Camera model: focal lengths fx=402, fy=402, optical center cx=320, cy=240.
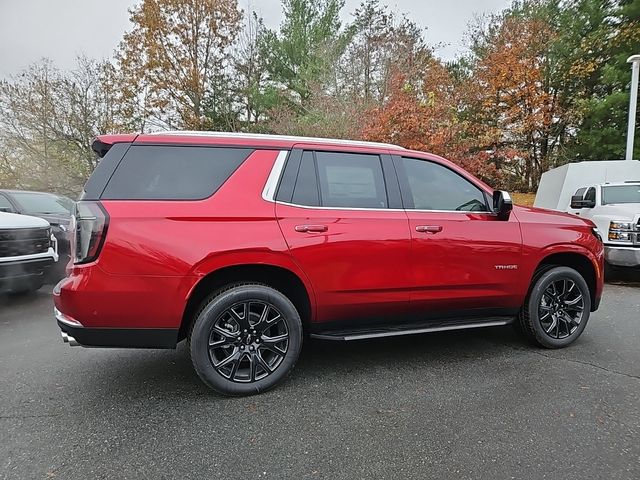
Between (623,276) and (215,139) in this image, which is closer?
(215,139)

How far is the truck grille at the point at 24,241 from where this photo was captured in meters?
4.96

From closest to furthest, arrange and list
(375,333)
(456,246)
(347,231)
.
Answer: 1. (347,231)
2. (375,333)
3. (456,246)

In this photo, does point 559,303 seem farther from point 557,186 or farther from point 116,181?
point 557,186

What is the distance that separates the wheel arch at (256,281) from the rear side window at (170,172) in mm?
579

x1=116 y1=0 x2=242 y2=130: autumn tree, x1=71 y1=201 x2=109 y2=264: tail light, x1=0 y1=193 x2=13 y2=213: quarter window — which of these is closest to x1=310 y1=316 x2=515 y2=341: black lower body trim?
x1=71 y1=201 x2=109 y2=264: tail light

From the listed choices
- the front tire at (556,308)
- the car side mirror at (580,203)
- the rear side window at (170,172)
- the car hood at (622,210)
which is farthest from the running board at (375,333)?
the car side mirror at (580,203)

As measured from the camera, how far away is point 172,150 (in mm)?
2836

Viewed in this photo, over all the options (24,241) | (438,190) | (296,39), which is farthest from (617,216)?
(296,39)

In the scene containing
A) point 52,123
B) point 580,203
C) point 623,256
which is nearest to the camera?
point 623,256

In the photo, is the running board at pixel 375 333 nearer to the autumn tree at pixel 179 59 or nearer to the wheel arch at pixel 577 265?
the wheel arch at pixel 577 265

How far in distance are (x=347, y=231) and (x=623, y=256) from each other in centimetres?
626

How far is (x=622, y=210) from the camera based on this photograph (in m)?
7.23

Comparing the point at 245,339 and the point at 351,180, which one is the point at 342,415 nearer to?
the point at 245,339

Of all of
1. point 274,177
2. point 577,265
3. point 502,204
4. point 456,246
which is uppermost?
point 274,177
